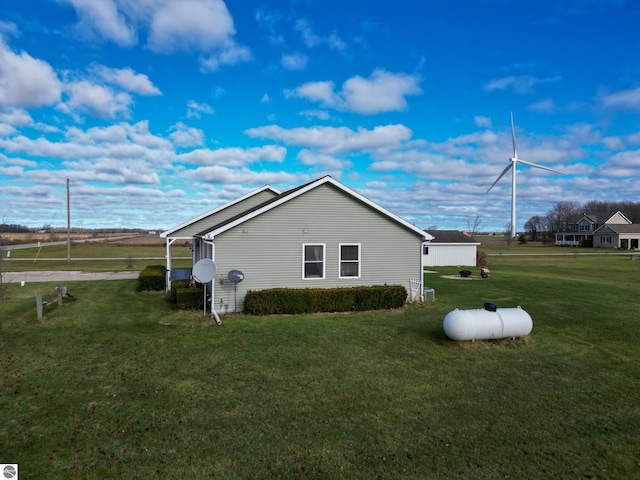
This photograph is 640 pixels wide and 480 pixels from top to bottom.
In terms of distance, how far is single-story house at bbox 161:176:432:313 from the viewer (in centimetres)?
1492

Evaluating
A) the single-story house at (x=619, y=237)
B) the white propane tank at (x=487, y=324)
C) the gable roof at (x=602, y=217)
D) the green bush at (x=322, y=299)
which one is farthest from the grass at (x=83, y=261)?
the gable roof at (x=602, y=217)

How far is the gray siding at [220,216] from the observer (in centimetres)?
2077

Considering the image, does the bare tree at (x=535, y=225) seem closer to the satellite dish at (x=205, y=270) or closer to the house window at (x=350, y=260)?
the house window at (x=350, y=260)

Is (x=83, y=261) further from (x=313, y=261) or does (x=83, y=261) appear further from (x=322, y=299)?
(x=322, y=299)

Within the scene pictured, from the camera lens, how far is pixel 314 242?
15.9m

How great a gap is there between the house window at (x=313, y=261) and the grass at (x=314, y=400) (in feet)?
10.2

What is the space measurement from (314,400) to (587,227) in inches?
4057

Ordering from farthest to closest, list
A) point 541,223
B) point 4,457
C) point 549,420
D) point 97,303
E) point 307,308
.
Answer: point 541,223 < point 97,303 < point 307,308 < point 549,420 < point 4,457

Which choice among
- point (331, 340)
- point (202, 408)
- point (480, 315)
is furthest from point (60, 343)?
point (480, 315)

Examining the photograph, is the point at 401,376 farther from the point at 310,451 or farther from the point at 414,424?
the point at 310,451

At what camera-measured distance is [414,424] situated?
627cm

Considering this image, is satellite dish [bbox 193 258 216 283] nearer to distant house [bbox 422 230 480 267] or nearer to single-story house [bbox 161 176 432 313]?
single-story house [bbox 161 176 432 313]

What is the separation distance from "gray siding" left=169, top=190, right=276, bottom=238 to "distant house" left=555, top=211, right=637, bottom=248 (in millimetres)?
84065

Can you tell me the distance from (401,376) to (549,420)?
9.21ft
